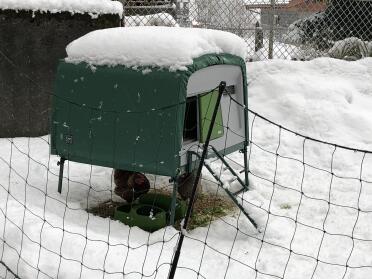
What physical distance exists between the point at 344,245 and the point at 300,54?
4.89 m

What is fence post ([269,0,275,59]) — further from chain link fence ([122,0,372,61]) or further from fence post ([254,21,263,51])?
fence post ([254,21,263,51])

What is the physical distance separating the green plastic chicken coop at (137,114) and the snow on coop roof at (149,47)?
6 centimetres

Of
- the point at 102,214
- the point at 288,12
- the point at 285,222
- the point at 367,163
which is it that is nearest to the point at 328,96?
the point at 367,163

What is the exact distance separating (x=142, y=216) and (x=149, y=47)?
1285mm

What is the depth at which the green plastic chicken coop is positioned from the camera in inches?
158

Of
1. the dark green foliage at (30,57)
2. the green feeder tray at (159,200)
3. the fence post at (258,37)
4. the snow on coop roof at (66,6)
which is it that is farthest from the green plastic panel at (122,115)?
the fence post at (258,37)

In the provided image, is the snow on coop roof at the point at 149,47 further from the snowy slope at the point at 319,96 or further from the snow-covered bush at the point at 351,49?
the snow-covered bush at the point at 351,49

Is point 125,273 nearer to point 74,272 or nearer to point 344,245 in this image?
point 74,272

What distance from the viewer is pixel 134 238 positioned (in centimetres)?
396

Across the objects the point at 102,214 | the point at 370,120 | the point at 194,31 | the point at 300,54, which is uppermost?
the point at 194,31

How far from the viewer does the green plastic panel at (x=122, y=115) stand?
4000 millimetres

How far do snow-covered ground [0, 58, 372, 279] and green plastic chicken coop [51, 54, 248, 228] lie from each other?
0.48 m

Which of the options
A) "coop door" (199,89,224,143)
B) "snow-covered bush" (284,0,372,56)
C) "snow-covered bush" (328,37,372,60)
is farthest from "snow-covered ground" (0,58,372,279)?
"snow-covered bush" (284,0,372,56)

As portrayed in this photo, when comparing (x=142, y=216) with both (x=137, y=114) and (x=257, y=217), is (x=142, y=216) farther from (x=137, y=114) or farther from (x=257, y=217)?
(x=257, y=217)
